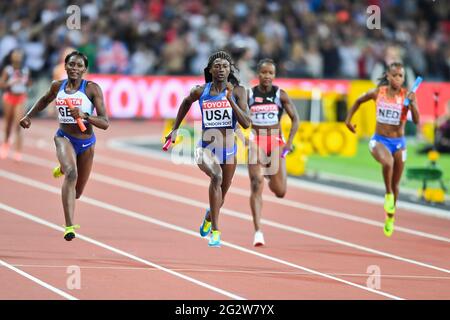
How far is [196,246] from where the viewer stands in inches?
528

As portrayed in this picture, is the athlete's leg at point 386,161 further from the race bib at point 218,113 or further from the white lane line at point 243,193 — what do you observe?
the race bib at point 218,113

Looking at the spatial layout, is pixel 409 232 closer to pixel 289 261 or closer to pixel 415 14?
pixel 289 261

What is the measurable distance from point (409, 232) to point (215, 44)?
1758cm

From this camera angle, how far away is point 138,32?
32.1 metres

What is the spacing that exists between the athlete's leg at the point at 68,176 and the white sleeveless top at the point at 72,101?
267 millimetres

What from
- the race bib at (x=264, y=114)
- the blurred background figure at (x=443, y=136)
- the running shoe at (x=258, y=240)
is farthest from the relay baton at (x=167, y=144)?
the blurred background figure at (x=443, y=136)

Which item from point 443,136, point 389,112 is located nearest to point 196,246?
point 389,112

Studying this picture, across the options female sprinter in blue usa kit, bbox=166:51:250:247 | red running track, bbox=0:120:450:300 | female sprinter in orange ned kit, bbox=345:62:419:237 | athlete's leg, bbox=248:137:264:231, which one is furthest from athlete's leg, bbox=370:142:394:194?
female sprinter in blue usa kit, bbox=166:51:250:247

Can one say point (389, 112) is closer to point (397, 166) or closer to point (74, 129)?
point (397, 166)

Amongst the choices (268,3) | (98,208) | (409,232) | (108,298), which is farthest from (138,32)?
(108,298)

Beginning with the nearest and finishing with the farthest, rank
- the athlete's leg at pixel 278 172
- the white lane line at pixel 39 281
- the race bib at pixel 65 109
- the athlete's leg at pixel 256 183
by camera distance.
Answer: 1. the white lane line at pixel 39 281
2. the race bib at pixel 65 109
3. the athlete's leg at pixel 256 183
4. the athlete's leg at pixel 278 172

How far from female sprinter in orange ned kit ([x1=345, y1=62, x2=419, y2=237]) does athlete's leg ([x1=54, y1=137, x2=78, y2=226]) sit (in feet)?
12.8

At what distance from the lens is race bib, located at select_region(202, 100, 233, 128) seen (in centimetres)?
1269

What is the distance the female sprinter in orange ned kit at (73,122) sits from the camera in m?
12.3
